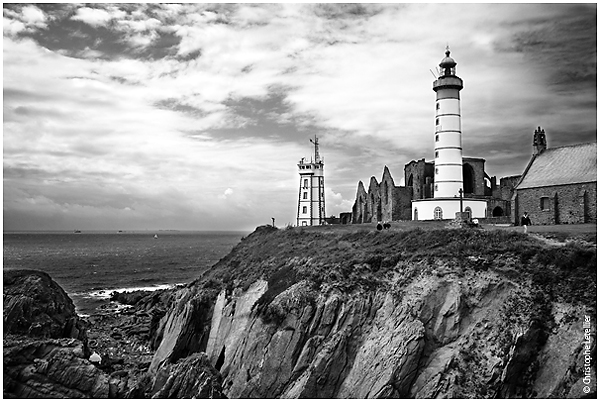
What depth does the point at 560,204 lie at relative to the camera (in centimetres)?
3431

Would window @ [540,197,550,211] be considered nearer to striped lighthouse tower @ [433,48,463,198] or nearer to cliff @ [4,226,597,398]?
striped lighthouse tower @ [433,48,463,198]

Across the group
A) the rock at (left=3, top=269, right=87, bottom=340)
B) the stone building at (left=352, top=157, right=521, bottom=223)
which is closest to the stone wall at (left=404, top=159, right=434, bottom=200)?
the stone building at (left=352, top=157, right=521, bottom=223)

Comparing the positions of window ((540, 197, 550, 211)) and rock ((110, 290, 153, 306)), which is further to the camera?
rock ((110, 290, 153, 306))

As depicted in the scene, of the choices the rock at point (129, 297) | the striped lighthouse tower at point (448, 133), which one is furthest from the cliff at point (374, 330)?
the rock at point (129, 297)

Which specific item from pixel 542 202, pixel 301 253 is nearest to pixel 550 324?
pixel 301 253

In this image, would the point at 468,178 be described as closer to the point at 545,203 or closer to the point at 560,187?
the point at 545,203

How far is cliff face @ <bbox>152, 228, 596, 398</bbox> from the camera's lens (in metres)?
18.8

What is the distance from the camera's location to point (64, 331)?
93.8 feet

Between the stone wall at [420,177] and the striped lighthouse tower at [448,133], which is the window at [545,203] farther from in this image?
the stone wall at [420,177]

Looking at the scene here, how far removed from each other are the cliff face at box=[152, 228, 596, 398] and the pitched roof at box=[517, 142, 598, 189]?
1309cm

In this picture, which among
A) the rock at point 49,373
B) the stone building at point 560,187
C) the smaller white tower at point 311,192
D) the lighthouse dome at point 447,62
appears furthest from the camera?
the smaller white tower at point 311,192

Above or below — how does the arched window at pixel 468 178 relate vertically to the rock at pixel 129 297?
above

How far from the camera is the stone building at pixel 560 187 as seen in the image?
33.0 metres

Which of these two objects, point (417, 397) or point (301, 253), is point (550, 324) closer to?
point (417, 397)
